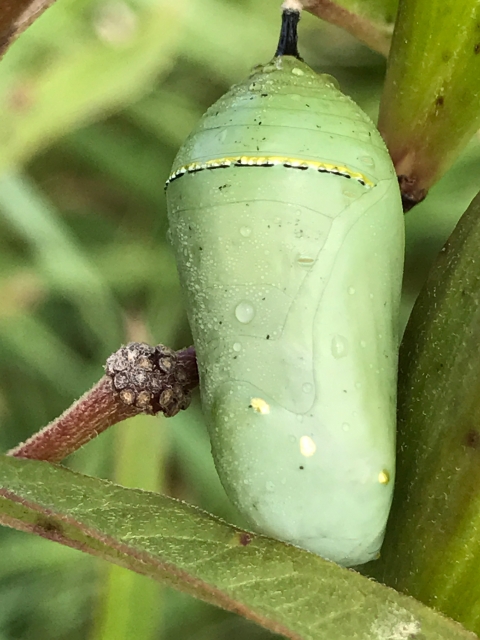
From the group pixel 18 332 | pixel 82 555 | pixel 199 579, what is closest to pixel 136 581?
pixel 82 555

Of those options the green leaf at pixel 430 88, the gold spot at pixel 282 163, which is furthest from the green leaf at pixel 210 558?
the green leaf at pixel 430 88

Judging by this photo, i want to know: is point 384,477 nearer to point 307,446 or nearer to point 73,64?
point 307,446

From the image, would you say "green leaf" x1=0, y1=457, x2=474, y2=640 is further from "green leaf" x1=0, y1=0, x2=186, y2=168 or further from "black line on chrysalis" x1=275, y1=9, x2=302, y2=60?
"green leaf" x1=0, y1=0, x2=186, y2=168

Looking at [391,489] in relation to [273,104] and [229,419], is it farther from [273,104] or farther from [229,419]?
[273,104]

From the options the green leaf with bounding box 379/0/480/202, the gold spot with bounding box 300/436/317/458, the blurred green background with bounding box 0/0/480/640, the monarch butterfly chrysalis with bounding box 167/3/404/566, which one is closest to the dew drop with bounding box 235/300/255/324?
the monarch butterfly chrysalis with bounding box 167/3/404/566

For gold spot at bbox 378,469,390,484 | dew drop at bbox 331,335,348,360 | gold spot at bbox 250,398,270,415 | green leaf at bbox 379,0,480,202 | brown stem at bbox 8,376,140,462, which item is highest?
green leaf at bbox 379,0,480,202

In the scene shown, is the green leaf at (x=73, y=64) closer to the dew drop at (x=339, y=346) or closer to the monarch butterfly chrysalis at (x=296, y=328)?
the monarch butterfly chrysalis at (x=296, y=328)

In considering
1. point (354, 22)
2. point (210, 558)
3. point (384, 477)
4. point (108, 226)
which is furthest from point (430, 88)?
point (108, 226)
